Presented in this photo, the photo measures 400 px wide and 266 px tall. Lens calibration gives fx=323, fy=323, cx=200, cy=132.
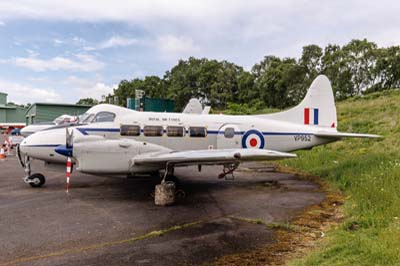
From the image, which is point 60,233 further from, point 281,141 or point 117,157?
point 281,141

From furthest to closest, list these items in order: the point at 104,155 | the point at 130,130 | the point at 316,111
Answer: the point at 316,111 < the point at 130,130 < the point at 104,155

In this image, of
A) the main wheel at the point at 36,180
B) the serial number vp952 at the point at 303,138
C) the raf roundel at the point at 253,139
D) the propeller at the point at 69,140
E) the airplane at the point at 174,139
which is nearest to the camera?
the airplane at the point at 174,139

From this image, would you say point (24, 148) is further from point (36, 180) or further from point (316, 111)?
point (316, 111)

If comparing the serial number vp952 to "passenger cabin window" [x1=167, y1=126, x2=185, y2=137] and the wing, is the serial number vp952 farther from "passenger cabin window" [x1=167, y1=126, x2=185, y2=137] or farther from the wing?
"passenger cabin window" [x1=167, y1=126, x2=185, y2=137]

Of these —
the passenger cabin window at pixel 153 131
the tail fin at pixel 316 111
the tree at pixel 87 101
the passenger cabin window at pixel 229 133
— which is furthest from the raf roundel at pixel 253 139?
the tree at pixel 87 101

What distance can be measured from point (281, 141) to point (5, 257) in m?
8.58

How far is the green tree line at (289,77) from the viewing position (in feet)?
151

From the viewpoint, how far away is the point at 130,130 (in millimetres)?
9852

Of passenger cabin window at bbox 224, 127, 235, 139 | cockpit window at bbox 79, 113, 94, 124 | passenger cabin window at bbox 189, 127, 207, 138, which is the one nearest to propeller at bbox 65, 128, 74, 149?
cockpit window at bbox 79, 113, 94, 124

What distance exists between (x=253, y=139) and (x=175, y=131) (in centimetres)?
262

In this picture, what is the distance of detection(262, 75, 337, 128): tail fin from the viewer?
11.7 m

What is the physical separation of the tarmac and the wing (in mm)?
1051

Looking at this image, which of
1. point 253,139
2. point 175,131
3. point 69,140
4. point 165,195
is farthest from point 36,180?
point 253,139

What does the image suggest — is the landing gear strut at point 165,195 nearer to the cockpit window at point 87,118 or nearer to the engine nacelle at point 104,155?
the engine nacelle at point 104,155
